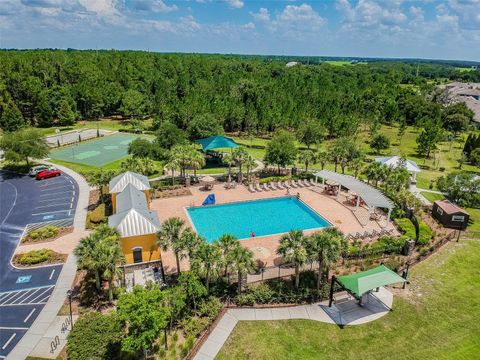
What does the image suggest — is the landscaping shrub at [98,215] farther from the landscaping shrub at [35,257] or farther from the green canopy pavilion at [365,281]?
the green canopy pavilion at [365,281]

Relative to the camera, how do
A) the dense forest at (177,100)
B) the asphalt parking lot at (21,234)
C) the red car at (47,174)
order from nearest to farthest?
the asphalt parking lot at (21,234)
the red car at (47,174)
the dense forest at (177,100)

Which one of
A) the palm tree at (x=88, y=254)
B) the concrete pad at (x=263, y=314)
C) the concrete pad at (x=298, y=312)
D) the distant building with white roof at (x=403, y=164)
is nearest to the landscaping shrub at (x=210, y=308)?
the concrete pad at (x=263, y=314)

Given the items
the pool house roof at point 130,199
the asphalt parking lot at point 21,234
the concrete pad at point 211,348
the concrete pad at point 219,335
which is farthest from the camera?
the pool house roof at point 130,199

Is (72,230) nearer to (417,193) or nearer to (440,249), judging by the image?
(440,249)

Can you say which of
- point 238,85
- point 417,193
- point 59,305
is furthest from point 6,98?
point 417,193

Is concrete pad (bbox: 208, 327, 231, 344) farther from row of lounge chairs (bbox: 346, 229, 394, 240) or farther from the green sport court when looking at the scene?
the green sport court

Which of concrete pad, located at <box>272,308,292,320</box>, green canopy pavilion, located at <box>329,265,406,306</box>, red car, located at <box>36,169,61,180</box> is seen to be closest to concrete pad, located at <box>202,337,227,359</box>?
concrete pad, located at <box>272,308,292,320</box>
